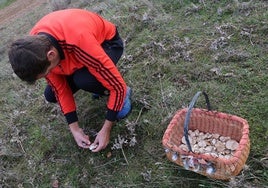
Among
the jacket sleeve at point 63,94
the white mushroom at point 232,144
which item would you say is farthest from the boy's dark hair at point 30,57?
the white mushroom at point 232,144

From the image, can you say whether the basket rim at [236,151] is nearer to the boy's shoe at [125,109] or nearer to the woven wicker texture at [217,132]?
the woven wicker texture at [217,132]

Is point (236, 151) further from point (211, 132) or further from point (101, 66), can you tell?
point (101, 66)

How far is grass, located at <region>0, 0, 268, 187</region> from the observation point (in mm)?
2613

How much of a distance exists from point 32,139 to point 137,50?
1.33m

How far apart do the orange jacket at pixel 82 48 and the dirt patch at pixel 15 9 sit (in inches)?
349

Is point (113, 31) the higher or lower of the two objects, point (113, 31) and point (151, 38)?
the higher

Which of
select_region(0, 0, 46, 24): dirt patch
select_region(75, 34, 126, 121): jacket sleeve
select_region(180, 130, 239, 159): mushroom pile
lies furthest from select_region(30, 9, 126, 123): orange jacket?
select_region(0, 0, 46, 24): dirt patch

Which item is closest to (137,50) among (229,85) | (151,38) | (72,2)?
(151,38)

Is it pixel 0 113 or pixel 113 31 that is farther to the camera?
pixel 0 113

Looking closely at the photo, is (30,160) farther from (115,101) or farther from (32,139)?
(115,101)

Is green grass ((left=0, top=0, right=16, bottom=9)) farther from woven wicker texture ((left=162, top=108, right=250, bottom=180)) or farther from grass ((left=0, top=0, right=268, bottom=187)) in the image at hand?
woven wicker texture ((left=162, top=108, right=250, bottom=180))

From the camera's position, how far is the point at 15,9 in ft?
38.9

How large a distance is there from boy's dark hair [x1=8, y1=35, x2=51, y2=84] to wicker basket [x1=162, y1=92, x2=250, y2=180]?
866 millimetres

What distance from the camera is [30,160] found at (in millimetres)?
3031
